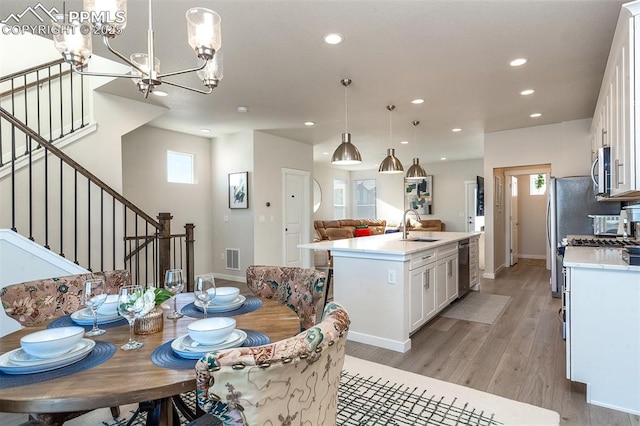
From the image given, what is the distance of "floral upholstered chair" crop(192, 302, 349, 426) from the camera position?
78 centimetres

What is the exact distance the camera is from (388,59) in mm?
3111

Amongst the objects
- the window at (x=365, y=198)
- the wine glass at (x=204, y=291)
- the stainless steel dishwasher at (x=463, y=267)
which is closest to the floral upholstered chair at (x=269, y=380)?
the wine glass at (x=204, y=291)

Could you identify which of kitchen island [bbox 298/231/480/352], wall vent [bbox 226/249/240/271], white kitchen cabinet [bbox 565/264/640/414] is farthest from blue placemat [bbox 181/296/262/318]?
wall vent [bbox 226/249/240/271]

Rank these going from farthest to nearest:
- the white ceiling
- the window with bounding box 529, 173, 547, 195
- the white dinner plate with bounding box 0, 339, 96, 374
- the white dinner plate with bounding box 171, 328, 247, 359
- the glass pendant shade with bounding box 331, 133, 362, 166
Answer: the window with bounding box 529, 173, 547, 195 < the glass pendant shade with bounding box 331, 133, 362, 166 < the white ceiling < the white dinner plate with bounding box 171, 328, 247, 359 < the white dinner plate with bounding box 0, 339, 96, 374

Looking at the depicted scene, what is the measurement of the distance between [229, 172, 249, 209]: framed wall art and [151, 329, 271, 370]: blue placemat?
4.78 meters

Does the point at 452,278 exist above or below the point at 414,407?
above

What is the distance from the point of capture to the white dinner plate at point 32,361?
3.34ft

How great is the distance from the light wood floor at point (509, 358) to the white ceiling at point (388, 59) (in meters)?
2.59

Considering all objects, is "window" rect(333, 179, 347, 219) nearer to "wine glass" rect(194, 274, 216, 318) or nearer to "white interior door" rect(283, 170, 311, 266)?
"white interior door" rect(283, 170, 311, 266)

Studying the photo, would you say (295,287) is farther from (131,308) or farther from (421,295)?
(421,295)

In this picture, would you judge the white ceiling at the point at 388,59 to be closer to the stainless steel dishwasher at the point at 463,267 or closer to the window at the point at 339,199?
the stainless steel dishwasher at the point at 463,267

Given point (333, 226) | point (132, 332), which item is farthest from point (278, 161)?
point (132, 332)

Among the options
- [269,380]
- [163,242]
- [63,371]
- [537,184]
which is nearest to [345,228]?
[537,184]

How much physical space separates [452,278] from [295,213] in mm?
3497
